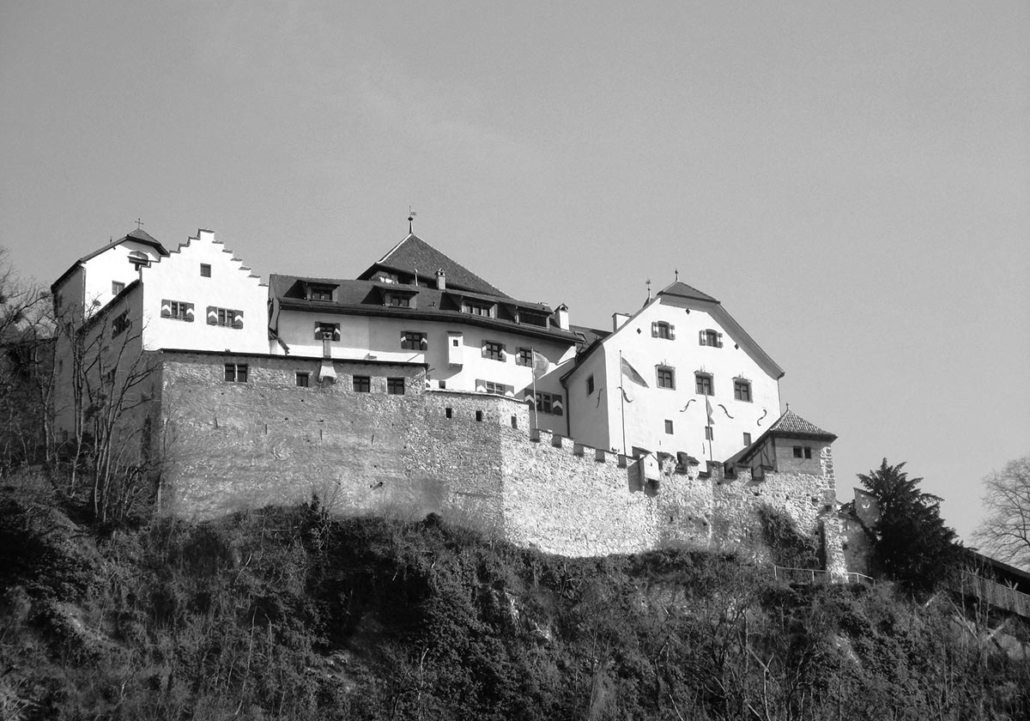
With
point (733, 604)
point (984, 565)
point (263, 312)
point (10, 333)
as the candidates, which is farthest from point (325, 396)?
point (984, 565)

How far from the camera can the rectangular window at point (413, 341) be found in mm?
61906

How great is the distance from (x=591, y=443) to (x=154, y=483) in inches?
660

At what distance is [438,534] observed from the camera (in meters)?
53.8

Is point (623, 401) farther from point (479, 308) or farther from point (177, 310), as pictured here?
point (177, 310)

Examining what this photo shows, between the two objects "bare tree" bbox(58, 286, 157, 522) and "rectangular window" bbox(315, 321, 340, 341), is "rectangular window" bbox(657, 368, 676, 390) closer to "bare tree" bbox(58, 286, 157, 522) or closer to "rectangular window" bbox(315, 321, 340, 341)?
"rectangular window" bbox(315, 321, 340, 341)

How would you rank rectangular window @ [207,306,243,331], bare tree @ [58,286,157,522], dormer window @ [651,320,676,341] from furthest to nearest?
dormer window @ [651,320,676,341] → rectangular window @ [207,306,243,331] → bare tree @ [58,286,157,522]

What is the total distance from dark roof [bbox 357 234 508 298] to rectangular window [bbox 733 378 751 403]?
375 inches

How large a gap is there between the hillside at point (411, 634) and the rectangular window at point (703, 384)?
9.17 meters

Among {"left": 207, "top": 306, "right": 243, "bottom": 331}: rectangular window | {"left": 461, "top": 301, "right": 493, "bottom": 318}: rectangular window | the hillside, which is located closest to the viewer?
the hillside

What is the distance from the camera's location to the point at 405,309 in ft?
204

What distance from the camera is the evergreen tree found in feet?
193

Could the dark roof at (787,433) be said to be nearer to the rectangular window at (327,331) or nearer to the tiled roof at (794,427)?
the tiled roof at (794,427)

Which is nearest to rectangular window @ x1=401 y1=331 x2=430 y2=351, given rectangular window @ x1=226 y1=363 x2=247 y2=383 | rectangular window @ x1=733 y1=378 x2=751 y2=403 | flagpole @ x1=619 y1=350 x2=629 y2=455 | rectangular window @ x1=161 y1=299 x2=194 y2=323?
flagpole @ x1=619 y1=350 x2=629 y2=455

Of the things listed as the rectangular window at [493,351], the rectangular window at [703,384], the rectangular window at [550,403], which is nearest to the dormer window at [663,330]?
the rectangular window at [703,384]
